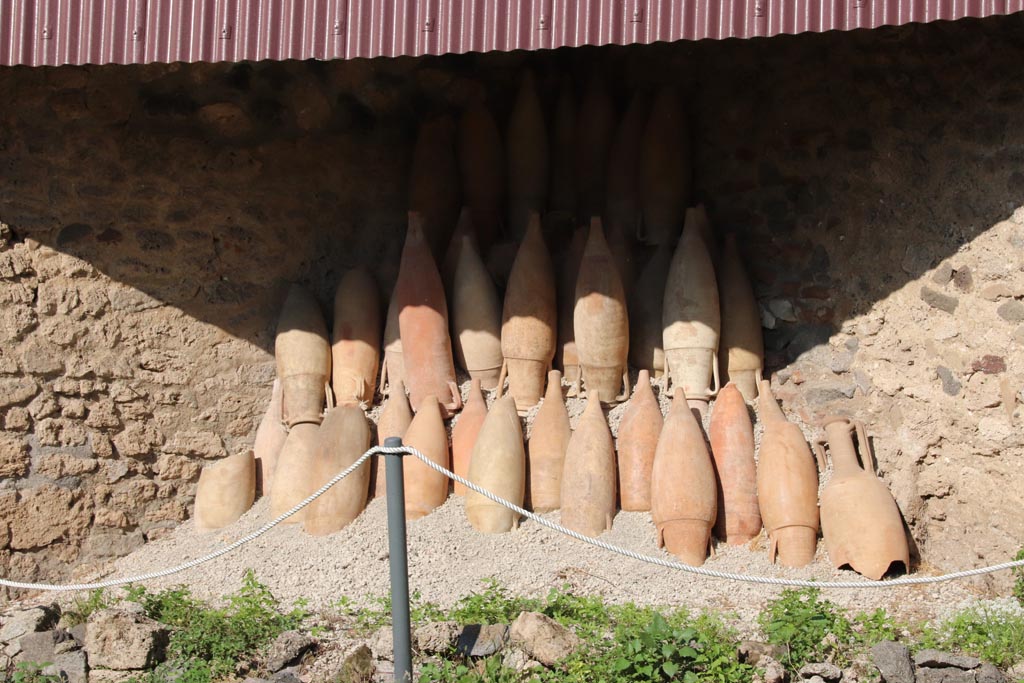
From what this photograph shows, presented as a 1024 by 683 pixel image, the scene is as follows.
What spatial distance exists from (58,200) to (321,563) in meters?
2.06

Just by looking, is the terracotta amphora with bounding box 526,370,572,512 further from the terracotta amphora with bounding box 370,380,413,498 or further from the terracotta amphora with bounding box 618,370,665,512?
the terracotta amphora with bounding box 370,380,413,498

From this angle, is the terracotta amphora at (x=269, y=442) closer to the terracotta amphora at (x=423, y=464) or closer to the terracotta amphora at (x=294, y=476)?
the terracotta amphora at (x=294, y=476)

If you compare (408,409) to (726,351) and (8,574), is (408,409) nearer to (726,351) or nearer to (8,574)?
(726,351)

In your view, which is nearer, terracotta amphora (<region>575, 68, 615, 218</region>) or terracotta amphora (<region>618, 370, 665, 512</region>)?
terracotta amphora (<region>618, 370, 665, 512</region>)

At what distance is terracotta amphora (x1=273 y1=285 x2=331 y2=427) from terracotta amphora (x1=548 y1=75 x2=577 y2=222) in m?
1.42

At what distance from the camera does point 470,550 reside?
5.54 meters

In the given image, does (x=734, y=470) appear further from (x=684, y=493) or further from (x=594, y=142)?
(x=594, y=142)

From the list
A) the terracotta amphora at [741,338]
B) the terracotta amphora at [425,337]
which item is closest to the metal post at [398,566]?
the terracotta amphora at [425,337]

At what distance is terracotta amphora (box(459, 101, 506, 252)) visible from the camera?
679cm

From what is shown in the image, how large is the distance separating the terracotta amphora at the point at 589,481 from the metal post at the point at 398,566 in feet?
5.36

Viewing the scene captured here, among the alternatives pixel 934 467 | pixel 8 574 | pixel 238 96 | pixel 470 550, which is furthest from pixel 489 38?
pixel 8 574

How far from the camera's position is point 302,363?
6.32 m

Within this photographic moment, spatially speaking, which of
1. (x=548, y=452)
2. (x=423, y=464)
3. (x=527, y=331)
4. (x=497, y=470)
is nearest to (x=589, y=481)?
(x=548, y=452)

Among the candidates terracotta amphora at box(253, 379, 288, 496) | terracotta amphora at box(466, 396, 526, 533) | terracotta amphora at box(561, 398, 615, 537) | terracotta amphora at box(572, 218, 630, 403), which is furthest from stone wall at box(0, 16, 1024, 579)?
terracotta amphora at box(466, 396, 526, 533)
